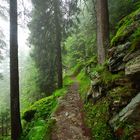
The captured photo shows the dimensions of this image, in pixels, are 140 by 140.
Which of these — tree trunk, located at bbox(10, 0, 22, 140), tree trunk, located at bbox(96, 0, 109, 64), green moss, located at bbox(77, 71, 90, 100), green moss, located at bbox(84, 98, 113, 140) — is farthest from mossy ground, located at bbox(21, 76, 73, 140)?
tree trunk, located at bbox(96, 0, 109, 64)

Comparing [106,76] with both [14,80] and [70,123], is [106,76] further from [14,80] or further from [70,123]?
[14,80]

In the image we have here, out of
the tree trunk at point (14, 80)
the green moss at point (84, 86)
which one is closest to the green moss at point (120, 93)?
the tree trunk at point (14, 80)

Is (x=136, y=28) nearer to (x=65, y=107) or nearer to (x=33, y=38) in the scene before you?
(x=65, y=107)

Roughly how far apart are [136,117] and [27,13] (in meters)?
7.31

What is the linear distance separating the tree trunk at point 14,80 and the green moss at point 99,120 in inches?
111

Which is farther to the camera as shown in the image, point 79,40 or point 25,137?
point 79,40

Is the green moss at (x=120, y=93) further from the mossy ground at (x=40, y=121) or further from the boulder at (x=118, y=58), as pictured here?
the mossy ground at (x=40, y=121)

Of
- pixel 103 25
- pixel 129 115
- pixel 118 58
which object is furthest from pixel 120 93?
pixel 103 25

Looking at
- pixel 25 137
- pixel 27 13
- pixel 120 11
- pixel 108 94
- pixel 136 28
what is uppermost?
pixel 120 11

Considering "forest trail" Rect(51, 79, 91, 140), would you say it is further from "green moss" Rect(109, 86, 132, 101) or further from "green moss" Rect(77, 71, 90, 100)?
"green moss" Rect(109, 86, 132, 101)

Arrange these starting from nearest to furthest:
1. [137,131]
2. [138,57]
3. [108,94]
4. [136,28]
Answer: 1. [137,131]
2. [138,57]
3. [108,94]
4. [136,28]

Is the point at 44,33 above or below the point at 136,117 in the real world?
above

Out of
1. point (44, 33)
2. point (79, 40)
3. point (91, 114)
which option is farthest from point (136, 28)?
point (79, 40)

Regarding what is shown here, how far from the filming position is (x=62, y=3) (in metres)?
18.9
